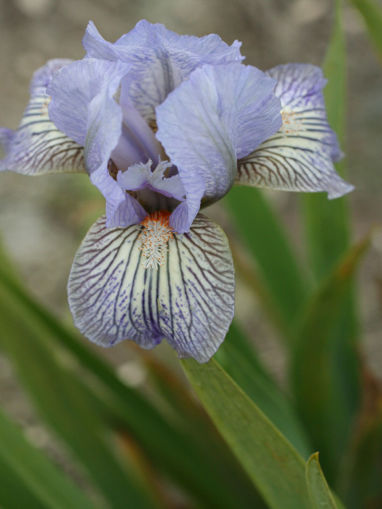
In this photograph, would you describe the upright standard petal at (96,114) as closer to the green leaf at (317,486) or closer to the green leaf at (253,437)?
the green leaf at (253,437)

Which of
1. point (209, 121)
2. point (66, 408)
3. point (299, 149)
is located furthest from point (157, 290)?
point (66, 408)

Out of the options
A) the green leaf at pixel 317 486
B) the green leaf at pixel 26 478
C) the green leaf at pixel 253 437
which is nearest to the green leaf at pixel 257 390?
the green leaf at pixel 253 437

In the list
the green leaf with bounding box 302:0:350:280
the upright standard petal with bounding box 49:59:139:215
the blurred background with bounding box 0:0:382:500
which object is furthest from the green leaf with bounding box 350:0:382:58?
the blurred background with bounding box 0:0:382:500

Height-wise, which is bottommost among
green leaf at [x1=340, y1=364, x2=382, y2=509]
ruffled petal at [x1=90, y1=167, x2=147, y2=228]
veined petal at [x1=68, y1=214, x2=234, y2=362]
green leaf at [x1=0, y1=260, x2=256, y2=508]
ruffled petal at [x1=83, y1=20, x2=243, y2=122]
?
green leaf at [x1=340, y1=364, x2=382, y2=509]

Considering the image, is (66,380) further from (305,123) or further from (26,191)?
(26,191)

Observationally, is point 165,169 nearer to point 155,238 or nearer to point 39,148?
point 155,238

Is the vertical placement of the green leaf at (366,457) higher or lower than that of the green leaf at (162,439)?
lower

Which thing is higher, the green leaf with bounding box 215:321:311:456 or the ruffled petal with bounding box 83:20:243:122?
the ruffled petal with bounding box 83:20:243:122

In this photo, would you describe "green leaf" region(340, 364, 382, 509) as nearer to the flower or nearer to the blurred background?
the flower
